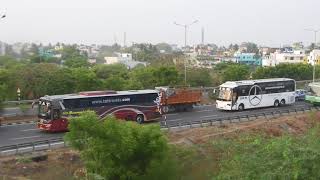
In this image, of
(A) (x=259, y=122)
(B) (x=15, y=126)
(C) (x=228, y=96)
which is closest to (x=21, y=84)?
(B) (x=15, y=126)

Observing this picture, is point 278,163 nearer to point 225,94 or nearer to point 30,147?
point 30,147

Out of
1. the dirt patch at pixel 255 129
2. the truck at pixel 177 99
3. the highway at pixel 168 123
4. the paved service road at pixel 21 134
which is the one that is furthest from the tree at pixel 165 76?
the paved service road at pixel 21 134

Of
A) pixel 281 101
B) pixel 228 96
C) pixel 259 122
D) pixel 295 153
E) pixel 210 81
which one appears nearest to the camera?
pixel 295 153

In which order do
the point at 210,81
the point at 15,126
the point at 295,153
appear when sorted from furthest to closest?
1. the point at 210,81
2. the point at 15,126
3. the point at 295,153

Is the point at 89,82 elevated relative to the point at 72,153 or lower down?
elevated

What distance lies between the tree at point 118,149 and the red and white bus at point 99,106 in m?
10.3

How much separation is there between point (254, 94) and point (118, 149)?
24175mm

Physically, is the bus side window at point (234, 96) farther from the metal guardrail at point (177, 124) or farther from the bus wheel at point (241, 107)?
the metal guardrail at point (177, 124)

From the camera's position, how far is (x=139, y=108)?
113 ft

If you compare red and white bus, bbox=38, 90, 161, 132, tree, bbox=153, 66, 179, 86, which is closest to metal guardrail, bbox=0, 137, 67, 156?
red and white bus, bbox=38, 90, 161, 132

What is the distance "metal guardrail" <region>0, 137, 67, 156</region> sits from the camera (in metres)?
25.1

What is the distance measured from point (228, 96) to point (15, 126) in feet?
54.9

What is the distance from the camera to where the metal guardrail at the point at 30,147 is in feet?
82.4

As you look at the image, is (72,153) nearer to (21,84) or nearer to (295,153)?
(295,153)
